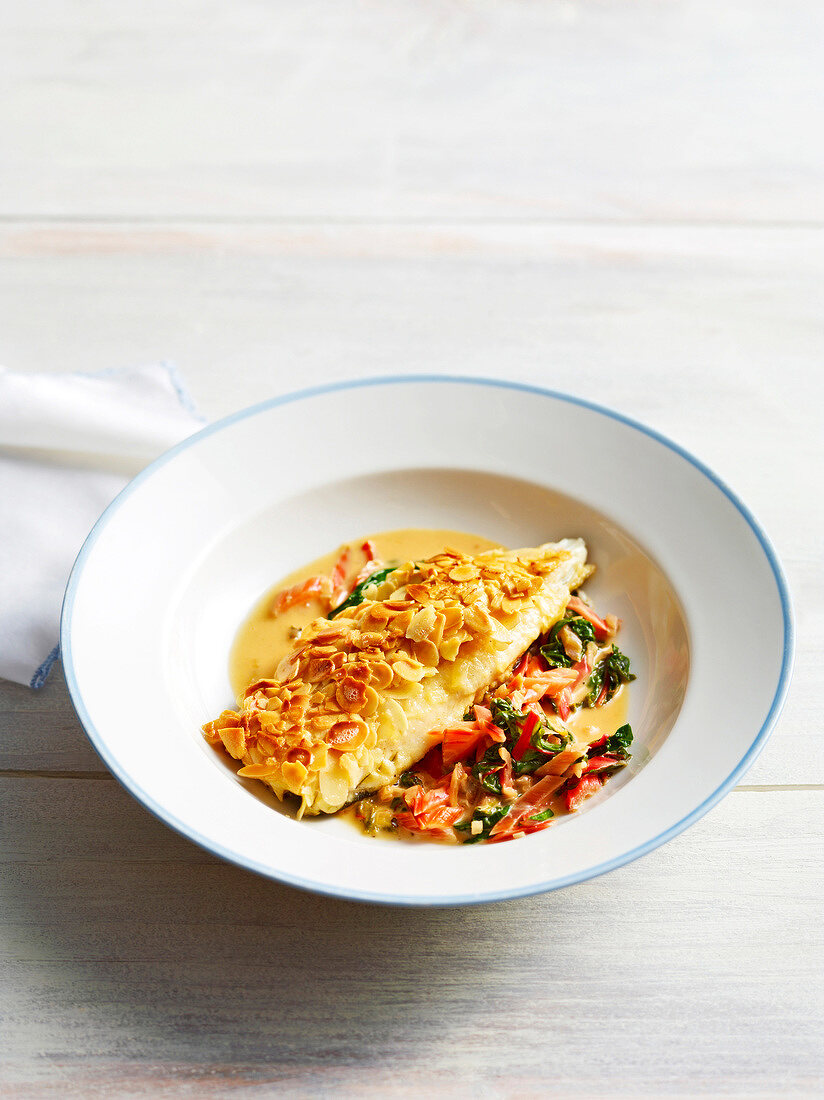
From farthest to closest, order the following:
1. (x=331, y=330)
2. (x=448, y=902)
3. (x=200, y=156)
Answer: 1. (x=200, y=156)
2. (x=331, y=330)
3. (x=448, y=902)

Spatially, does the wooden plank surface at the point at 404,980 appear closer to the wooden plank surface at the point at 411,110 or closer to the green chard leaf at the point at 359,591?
the green chard leaf at the point at 359,591

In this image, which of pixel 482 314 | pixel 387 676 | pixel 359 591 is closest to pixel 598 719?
pixel 387 676

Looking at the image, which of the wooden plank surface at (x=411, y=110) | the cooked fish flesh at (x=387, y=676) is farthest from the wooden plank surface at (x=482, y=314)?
the cooked fish flesh at (x=387, y=676)

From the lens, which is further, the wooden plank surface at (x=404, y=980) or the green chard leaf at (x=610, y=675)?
the green chard leaf at (x=610, y=675)

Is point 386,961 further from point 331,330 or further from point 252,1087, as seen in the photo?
point 331,330

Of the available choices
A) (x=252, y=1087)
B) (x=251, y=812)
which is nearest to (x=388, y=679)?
(x=251, y=812)
